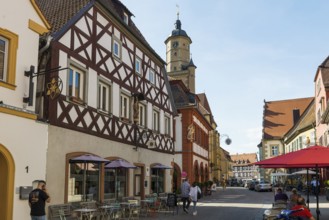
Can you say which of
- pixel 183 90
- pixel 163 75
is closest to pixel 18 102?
pixel 163 75

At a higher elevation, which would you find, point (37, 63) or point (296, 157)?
point (37, 63)

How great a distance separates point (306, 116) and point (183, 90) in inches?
889

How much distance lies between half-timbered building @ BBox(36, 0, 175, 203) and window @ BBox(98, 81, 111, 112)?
0.03 meters

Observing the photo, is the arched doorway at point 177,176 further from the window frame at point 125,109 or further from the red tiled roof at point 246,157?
the red tiled roof at point 246,157

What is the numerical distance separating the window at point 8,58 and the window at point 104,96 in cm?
561

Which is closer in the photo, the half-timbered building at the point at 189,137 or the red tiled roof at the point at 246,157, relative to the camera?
the half-timbered building at the point at 189,137

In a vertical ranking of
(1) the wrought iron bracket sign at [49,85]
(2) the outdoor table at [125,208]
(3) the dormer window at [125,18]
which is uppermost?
(3) the dormer window at [125,18]

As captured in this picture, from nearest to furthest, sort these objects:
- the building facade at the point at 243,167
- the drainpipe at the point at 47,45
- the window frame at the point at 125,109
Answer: the drainpipe at the point at 47,45, the window frame at the point at 125,109, the building facade at the point at 243,167

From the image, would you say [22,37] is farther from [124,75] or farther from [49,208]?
[124,75]

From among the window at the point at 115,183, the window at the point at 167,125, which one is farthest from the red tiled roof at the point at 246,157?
the window at the point at 115,183

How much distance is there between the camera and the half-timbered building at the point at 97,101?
559 inches

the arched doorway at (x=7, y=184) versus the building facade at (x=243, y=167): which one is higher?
the building facade at (x=243, y=167)

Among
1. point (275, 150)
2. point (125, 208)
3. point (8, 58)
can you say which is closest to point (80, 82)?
point (8, 58)

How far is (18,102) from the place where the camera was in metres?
12.3
